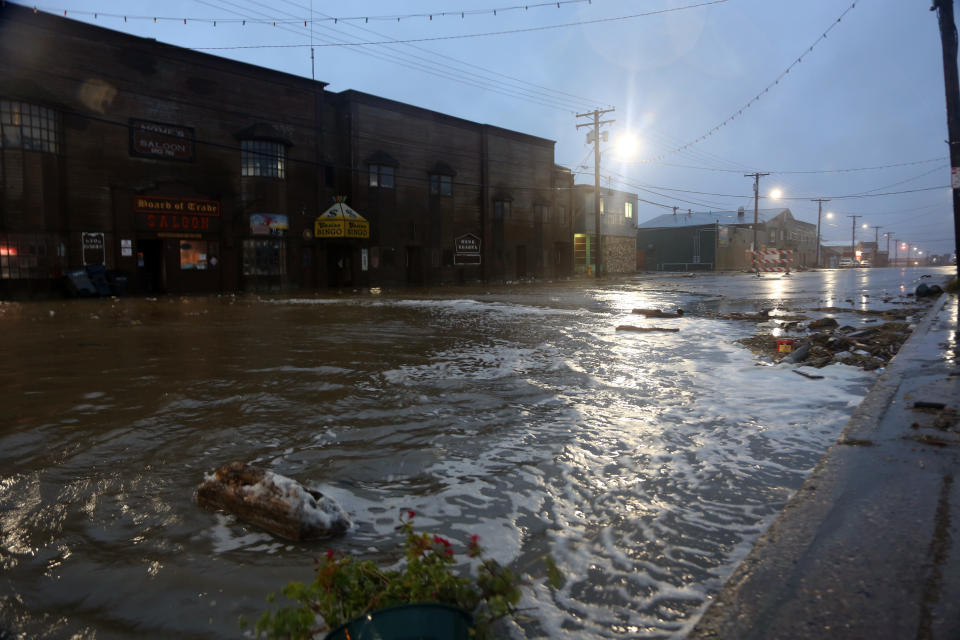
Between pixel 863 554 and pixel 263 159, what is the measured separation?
2969 centimetres

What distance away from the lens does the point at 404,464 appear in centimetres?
434

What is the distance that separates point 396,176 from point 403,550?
3277 cm

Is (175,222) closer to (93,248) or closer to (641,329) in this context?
(93,248)

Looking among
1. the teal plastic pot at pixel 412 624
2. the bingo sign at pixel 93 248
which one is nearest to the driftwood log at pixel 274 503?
the teal plastic pot at pixel 412 624

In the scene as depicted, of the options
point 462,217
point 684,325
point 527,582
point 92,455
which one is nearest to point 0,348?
point 92,455

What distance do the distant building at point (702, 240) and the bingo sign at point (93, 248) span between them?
58442 millimetres

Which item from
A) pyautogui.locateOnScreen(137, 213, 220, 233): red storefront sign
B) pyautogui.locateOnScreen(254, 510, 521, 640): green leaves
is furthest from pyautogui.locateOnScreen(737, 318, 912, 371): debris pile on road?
pyautogui.locateOnScreen(137, 213, 220, 233): red storefront sign

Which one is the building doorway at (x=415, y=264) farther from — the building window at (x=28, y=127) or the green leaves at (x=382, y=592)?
the green leaves at (x=382, y=592)

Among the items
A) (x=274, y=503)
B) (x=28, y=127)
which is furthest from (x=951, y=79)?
(x=28, y=127)

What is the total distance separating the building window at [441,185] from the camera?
36594 mm

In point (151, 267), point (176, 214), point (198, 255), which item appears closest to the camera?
point (176, 214)

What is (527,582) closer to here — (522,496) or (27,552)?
(522,496)

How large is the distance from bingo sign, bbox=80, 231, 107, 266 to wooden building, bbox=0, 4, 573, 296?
67 mm

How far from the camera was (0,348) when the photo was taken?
9.64m
